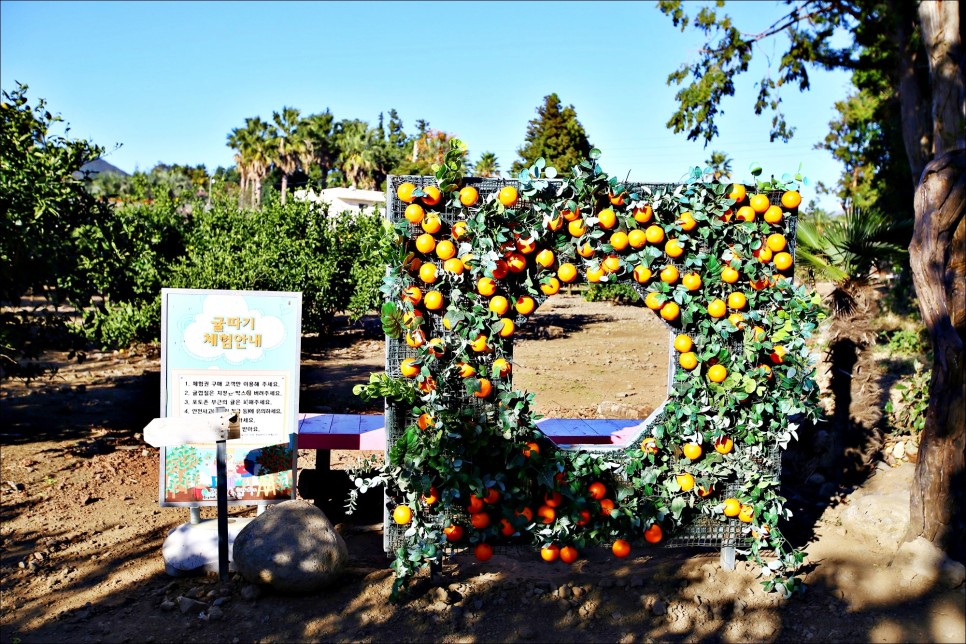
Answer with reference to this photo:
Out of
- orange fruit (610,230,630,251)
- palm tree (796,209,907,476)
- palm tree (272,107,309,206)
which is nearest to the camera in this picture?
orange fruit (610,230,630,251)

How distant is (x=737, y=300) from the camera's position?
469cm

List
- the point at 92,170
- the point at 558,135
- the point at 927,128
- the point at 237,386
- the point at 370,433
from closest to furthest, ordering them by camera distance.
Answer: the point at 237,386, the point at 370,433, the point at 92,170, the point at 927,128, the point at 558,135

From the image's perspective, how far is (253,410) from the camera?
5.16 m

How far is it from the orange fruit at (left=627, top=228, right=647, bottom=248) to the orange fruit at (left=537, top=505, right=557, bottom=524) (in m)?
1.65

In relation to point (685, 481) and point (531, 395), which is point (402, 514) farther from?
point (685, 481)

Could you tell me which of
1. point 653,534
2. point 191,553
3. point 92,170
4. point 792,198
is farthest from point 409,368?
point 92,170

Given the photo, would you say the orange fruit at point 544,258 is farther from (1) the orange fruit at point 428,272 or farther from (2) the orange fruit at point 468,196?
(1) the orange fruit at point 428,272

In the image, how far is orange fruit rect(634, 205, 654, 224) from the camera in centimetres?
462

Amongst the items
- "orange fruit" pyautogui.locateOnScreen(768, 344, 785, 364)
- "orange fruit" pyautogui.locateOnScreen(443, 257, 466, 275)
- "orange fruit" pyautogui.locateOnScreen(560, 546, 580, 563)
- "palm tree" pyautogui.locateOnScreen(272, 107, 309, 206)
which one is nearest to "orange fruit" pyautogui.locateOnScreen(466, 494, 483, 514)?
"orange fruit" pyautogui.locateOnScreen(560, 546, 580, 563)

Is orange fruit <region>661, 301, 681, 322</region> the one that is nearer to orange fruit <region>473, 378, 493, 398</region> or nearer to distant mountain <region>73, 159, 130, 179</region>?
orange fruit <region>473, 378, 493, 398</region>

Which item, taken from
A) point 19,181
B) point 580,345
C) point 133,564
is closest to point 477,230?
point 133,564

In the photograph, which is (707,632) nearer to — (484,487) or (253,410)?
(484,487)

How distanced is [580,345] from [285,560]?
12959 mm

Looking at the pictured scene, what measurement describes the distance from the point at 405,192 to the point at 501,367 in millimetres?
1151
